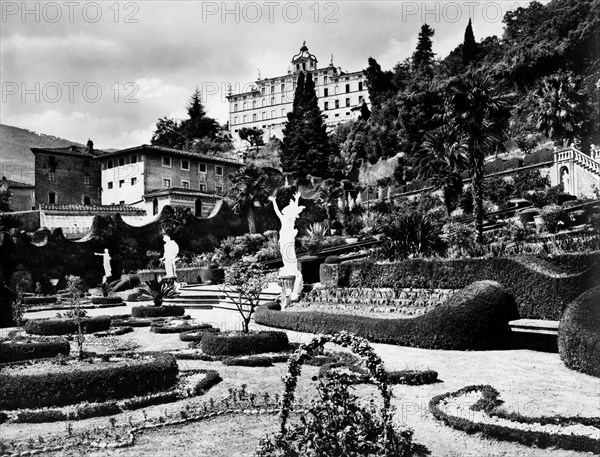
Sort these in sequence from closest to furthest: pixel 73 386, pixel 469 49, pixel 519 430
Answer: pixel 519 430 → pixel 73 386 → pixel 469 49

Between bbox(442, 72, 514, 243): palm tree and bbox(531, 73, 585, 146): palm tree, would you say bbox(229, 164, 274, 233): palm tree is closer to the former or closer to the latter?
bbox(531, 73, 585, 146): palm tree

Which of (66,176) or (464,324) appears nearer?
(464,324)

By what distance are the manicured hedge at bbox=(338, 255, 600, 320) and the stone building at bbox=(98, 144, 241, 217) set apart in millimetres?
33602

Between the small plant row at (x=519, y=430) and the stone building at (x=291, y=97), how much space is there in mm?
102321

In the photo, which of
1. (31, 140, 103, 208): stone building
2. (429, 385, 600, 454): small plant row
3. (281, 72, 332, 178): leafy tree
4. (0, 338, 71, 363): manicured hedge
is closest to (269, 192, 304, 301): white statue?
(0, 338, 71, 363): manicured hedge

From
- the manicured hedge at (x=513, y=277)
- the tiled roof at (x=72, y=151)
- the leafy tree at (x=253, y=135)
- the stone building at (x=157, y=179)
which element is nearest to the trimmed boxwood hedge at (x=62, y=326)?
the manicured hedge at (x=513, y=277)

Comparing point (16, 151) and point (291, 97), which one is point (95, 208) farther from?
point (16, 151)

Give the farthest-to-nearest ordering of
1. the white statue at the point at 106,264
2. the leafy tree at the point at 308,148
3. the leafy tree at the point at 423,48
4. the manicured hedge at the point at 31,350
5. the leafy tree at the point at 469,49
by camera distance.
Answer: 1. the leafy tree at the point at 423,48
2. the leafy tree at the point at 308,148
3. the leafy tree at the point at 469,49
4. the white statue at the point at 106,264
5. the manicured hedge at the point at 31,350

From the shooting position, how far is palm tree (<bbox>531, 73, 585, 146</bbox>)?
130 ft

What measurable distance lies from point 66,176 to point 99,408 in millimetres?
52527

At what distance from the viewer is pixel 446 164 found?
142ft

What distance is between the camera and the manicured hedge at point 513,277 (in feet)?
43.8

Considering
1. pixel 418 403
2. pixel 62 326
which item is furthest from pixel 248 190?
pixel 418 403

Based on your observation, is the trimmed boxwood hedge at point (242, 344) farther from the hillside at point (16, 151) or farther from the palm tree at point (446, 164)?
the hillside at point (16, 151)
